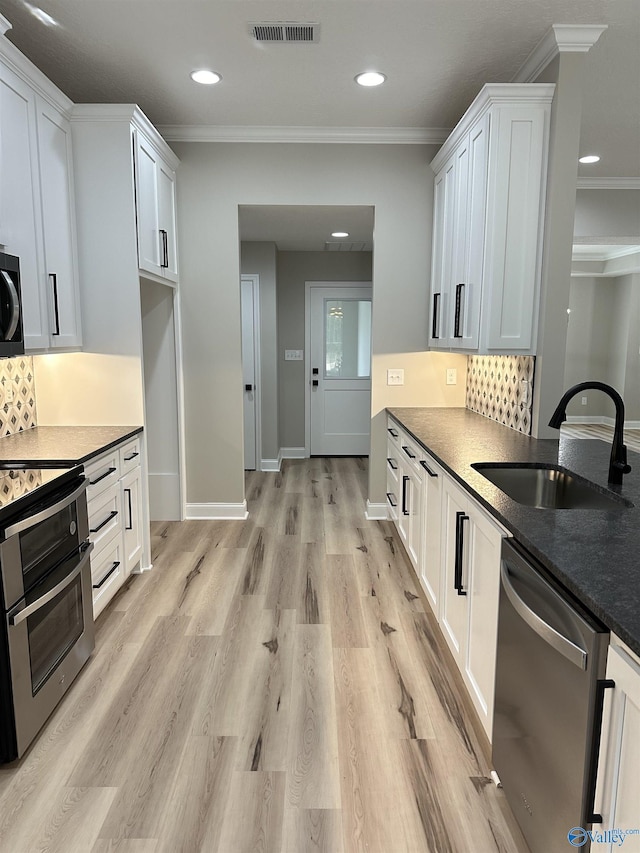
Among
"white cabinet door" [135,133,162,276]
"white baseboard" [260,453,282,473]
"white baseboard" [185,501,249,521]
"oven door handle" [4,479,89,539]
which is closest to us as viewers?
"oven door handle" [4,479,89,539]

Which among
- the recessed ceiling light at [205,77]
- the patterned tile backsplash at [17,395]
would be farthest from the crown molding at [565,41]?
the patterned tile backsplash at [17,395]

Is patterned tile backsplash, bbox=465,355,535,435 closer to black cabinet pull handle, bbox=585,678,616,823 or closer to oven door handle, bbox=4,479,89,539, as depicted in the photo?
black cabinet pull handle, bbox=585,678,616,823

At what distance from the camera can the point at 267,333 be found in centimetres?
630

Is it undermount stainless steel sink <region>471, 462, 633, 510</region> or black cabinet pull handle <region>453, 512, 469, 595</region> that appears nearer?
black cabinet pull handle <region>453, 512, 469, 595</region>

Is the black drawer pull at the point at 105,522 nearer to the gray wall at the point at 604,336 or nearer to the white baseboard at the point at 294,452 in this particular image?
the gray wall at the point at 604,336

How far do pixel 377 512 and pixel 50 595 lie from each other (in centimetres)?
294

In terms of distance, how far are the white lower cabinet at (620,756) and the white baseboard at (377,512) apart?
3.48m

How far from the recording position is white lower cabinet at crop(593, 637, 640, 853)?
104cm

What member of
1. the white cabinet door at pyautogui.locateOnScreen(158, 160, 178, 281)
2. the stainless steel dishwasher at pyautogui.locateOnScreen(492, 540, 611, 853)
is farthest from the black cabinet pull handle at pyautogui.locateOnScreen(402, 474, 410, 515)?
the white cabinet door at pyautogui.locateOnScreen(158, 160, 178, 281)

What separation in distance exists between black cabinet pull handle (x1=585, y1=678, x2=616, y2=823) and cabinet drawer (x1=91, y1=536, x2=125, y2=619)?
2.23m

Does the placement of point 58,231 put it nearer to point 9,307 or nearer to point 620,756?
point 9,307

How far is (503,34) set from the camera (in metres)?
2.78

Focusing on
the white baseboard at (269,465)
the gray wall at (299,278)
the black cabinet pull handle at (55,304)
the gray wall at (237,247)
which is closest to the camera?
the black cabinet pull handle at (55,304)

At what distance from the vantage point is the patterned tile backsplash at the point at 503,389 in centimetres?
319
